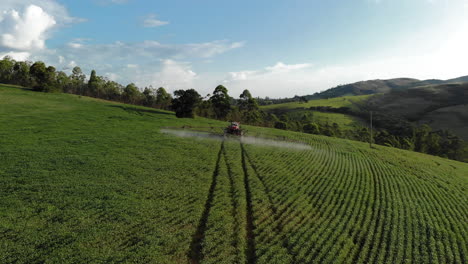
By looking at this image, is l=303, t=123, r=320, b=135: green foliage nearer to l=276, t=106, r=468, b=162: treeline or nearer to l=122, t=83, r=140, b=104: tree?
l=276, t=106, r=468, b=162: treeline

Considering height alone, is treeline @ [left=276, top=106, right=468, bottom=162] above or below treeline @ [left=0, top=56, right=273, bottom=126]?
below

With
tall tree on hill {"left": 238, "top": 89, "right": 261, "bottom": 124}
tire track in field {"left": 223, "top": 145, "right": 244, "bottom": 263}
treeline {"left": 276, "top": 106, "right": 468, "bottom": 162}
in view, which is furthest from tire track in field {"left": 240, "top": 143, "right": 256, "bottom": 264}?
tall tree on hill {"left": 238, "top": 89, "right": 261, "bottom": 124}

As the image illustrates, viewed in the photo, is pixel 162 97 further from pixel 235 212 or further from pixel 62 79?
pixel 235 212

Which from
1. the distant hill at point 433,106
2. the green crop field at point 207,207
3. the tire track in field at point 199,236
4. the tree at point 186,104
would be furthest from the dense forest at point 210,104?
the tire track in field at point 199,236

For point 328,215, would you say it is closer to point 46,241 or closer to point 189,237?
point 189,237

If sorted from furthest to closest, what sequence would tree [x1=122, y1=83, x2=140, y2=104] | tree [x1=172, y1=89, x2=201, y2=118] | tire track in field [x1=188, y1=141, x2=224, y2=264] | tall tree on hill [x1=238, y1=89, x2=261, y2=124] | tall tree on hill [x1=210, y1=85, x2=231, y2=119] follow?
tree [x1=122, y1=83, x2=140, y2=104]
tall tree on hill [x1=238, y1=89, x2=261, y2=124]
tall tree on hill [x1=210, y1=85, x2=231, y2=119]
tree [x1=172, y1=89, x2=201, y2=118]
tire track in field [x1=188, y1=141, x2=224, y2=264]

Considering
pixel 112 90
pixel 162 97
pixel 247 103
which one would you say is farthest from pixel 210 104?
pixel 112 90

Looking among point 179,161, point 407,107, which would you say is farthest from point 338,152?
point 407,107
